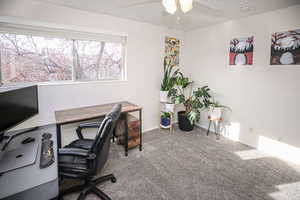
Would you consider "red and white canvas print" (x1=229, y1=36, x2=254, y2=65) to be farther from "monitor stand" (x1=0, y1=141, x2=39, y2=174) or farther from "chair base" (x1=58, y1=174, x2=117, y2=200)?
"monitor stand" (x1=0, y1=141, x2=39, y2=174)

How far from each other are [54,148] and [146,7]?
7.22 feet

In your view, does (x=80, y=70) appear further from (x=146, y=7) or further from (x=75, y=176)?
(x=75, y=176)

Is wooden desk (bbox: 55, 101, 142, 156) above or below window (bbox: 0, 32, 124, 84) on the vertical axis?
below

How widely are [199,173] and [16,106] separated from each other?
2.26m

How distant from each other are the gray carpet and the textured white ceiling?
2.10 metres

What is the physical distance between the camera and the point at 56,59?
243 cm

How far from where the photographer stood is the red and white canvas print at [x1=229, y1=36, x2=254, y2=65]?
109 inches

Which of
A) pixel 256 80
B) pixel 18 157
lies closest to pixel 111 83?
pixel 18 157

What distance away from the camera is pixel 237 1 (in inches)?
82.6

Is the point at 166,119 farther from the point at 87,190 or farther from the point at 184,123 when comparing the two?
the point at 87,190

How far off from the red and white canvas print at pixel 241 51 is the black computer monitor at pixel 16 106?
3.24 metres

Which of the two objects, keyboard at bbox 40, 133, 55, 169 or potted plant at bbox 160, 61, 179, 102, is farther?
potted plant at bbox 160, 61, 179, 102

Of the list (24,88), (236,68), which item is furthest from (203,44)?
(24,88)

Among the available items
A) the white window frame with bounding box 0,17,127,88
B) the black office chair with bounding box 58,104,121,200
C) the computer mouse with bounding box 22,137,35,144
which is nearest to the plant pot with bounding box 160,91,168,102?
the white window frame with bounding box 0,17,127,88
